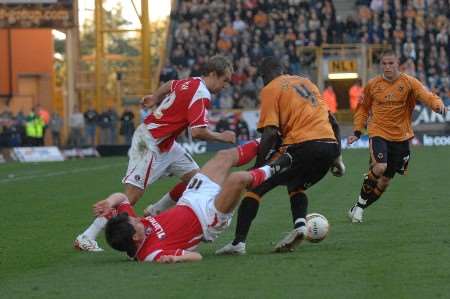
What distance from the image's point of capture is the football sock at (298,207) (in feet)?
37.8

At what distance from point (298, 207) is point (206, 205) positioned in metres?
1.27

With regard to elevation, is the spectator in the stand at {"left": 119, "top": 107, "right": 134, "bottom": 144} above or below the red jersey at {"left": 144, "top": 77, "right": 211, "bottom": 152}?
below

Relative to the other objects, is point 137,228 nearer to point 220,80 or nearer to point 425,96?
point 220,80

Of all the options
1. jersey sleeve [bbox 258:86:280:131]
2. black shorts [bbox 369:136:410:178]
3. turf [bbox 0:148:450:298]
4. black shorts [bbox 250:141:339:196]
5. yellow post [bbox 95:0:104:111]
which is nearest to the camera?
turf [bbox 0:148:450:298]

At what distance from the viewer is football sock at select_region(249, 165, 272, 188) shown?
10.9 m

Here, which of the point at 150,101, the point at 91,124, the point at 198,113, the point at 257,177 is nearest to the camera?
the point at 257,177

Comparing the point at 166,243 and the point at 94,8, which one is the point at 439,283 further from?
the point at 94,8

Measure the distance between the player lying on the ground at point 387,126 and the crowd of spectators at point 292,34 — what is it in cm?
2607

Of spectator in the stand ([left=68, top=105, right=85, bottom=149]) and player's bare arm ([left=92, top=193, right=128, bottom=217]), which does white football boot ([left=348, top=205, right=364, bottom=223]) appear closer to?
player's bare arm ([left=92, top=193, right=128, bottom=217])

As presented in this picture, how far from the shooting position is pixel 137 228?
10320 mm

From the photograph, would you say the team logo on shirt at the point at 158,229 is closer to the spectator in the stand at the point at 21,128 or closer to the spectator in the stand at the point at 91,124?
the spectator in the stand at the point at 21,128

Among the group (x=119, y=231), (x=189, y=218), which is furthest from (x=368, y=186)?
(x=119, y=231)

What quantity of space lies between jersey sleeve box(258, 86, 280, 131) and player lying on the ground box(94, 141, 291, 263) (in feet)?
0.82

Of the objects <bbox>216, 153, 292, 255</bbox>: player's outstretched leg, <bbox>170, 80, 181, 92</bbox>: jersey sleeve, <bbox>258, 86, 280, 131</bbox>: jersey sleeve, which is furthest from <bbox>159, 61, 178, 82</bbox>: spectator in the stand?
<bbox>216, 153, 292, 255</bbox>: player's outstretched leg
